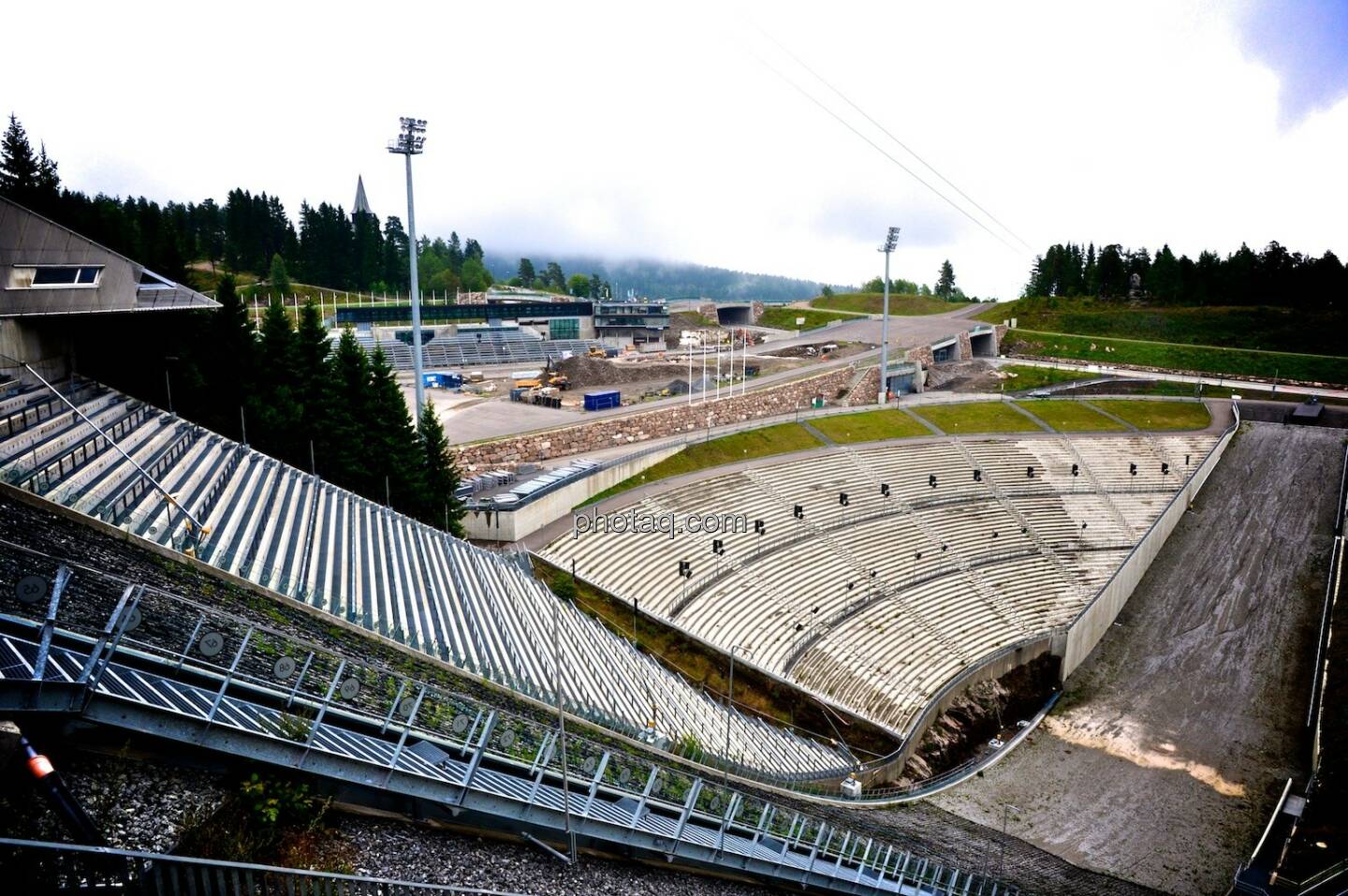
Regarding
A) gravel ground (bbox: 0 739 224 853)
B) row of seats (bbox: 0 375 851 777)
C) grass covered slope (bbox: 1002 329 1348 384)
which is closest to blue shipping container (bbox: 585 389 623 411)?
row of seats (bbox: 0 375 851 777)

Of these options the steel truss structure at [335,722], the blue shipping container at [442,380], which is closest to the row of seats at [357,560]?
the steel truss structure at [335,722]

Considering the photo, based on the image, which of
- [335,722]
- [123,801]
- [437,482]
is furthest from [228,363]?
[123,801]

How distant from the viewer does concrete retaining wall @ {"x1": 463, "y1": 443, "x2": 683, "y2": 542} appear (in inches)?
1185

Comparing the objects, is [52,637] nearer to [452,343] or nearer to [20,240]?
[20,240]

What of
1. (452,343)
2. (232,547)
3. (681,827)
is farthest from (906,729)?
(452,343)

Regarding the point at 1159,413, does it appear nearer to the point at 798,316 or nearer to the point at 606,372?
the point at 606,372

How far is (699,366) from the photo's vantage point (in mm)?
63938

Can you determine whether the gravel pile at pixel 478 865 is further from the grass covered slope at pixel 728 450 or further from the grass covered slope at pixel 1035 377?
the grass covered slope at pixel 1035 377

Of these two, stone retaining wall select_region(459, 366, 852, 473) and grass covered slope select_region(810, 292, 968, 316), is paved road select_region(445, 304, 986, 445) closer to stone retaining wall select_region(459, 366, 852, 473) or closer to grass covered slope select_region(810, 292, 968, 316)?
stone retaining wall select_region(459, 366, 852, 473)

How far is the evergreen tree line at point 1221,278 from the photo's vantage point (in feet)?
258

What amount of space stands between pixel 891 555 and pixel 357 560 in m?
23.8

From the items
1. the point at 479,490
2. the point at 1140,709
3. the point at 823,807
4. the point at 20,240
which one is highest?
the point at 20,240

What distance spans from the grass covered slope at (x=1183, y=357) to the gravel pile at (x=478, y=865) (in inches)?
2649

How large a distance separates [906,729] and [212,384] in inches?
908
